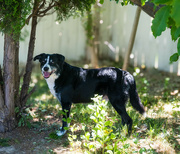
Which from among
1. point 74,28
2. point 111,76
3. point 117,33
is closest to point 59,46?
point 74,28

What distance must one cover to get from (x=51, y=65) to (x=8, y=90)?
2.31ft

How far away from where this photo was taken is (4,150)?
3.12m

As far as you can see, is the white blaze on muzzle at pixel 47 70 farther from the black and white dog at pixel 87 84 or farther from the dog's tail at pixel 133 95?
the dog's tail at pixel 133 95

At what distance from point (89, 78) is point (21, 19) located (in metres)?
1.27

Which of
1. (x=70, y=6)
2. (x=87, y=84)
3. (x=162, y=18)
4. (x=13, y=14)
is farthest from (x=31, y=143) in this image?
(x=162, y=18)

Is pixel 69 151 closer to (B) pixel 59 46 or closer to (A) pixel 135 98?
(A) pixel 135 98

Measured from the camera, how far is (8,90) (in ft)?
11.5

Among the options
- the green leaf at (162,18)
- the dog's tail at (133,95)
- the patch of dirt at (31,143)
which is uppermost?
the green leaf at (162,18)

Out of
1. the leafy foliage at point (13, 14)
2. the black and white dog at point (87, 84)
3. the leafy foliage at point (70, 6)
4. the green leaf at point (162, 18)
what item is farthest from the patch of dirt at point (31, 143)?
the green leaf at point (162, 18)

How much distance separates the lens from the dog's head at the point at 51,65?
350 centimetres

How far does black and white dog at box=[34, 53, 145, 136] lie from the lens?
11.5 ft

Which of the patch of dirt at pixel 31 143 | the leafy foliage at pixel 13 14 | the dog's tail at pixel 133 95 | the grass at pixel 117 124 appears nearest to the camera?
the grass at pixel 117 124

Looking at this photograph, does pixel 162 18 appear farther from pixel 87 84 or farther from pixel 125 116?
pixel 87 84

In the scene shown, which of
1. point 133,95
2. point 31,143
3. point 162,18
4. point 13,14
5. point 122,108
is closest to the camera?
point 162,18
